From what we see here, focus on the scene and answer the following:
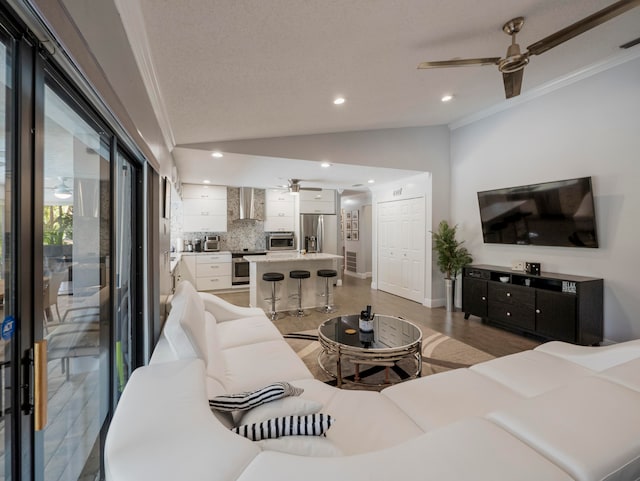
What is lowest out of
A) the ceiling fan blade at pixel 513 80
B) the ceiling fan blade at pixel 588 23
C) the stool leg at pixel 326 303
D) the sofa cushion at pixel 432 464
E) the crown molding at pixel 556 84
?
the stool leg at pixel 326 303

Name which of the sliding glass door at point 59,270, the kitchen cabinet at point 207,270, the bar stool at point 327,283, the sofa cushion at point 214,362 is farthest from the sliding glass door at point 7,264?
the kitchen cabinet at point 207,270

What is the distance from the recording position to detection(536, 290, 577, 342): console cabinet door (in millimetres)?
3166

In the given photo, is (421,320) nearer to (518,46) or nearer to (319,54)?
(518,46)

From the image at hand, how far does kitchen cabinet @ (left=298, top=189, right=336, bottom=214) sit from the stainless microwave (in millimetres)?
713

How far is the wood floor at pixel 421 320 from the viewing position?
11.3 ft

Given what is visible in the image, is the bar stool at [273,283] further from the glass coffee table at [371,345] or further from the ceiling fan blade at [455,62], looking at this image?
the ceiling fan blade at [455,62]

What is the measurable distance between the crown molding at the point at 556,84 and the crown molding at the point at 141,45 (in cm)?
448

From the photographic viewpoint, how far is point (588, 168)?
340cm

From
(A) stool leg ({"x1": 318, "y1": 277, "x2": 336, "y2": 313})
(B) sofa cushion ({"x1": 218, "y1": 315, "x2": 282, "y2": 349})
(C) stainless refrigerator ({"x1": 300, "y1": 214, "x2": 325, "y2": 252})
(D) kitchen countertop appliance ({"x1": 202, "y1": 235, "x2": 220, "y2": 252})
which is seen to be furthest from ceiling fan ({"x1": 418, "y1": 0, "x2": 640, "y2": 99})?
(D) kitchen countertop appliance ({"x1": 202, "y1": 235, "x2": 220, "y2": 252})

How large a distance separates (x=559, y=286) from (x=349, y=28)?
11.8ft

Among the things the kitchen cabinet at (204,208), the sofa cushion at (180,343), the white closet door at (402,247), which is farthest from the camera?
the kitchen cabinet at (204,208)

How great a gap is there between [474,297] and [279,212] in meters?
4.54

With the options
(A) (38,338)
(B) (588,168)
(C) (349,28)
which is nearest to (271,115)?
(C) (349,28)

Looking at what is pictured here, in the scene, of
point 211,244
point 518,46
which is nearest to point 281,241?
point 211,244
